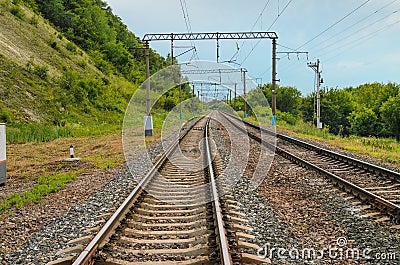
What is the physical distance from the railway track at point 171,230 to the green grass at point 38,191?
2.11 m

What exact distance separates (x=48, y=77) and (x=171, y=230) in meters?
25.3

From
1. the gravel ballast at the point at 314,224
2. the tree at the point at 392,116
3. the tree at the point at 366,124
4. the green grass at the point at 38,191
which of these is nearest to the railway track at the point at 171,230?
the gravel ballast at the point at 314,224

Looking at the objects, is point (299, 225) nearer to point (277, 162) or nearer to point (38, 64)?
point (277, 162)

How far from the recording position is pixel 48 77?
2852 centimetres

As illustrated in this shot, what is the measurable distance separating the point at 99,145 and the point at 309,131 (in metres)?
16.7

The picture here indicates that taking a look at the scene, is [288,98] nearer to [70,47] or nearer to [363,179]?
[70,47]

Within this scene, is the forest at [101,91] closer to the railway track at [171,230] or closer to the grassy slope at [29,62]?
the grassy slope at [29,62]

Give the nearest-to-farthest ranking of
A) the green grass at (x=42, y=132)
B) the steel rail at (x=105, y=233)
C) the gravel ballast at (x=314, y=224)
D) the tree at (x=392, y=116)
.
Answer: the steel rail at (x=105, y=233)
the gravel ballast at (x=314, y=224)
the green grass at (x=42, y=132)
the tree at (x=392, y=116)

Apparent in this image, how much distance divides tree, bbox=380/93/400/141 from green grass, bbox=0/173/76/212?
45.4 m

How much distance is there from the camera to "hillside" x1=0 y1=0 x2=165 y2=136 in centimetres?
2294

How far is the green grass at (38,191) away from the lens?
7.91 m

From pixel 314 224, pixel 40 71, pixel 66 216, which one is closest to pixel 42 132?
pixel 40 71

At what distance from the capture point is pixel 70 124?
2481 centimetres

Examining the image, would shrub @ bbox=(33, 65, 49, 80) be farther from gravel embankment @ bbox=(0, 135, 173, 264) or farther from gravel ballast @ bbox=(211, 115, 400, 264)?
gravel ballast @ bbox=(211, 115, 400, 264)
